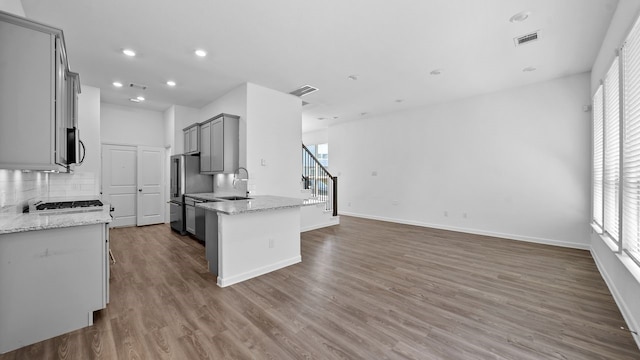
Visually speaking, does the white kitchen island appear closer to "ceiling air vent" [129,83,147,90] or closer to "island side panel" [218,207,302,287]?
"island side panel" [218,207,302,287]

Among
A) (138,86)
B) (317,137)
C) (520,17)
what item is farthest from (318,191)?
(520,17)

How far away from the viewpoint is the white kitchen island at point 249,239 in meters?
3.04

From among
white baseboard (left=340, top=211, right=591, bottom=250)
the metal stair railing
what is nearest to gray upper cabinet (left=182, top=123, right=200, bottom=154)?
the metal stair railing

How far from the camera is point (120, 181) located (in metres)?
6.38

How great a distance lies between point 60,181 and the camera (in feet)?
15.2

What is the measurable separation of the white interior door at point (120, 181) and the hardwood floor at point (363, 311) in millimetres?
2839

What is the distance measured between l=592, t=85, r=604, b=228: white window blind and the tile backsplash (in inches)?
269

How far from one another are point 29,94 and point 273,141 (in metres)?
3.50

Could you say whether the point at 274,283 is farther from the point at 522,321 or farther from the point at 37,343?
the point at 522,321

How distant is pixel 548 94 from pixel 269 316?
5.97 meters

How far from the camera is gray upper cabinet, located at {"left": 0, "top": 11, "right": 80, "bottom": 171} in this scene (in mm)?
1912

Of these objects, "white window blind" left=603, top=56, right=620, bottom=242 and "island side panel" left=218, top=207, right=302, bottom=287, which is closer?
"white window blind" left=603, top=56, right=620, bottom=242

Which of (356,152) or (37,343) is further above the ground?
(356,152)

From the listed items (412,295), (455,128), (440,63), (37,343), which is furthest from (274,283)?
(455,128)
